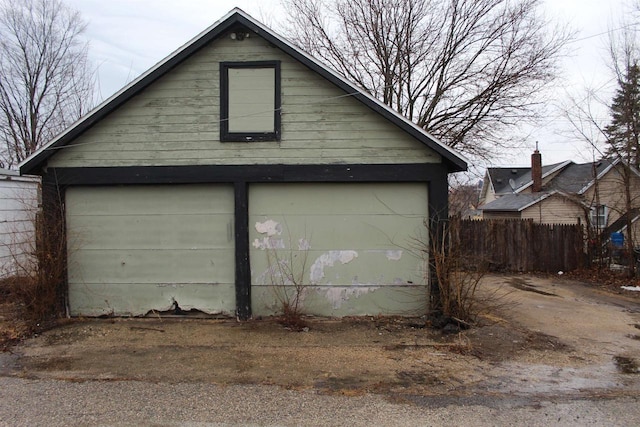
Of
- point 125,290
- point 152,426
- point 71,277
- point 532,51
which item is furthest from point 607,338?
point 532,51

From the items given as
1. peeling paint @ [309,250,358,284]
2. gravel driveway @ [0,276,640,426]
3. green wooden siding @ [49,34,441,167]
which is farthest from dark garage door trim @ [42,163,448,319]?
gravel driveway @ [0,276,640,426]

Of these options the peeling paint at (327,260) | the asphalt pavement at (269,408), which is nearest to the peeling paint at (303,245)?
the peeling paint at (327,260)

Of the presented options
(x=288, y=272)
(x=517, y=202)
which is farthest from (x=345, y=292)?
(x=517, y=202)

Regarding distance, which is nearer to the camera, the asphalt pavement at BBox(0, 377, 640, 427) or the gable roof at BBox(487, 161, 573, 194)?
the asphalt pavement at BBox(0, 377, 640, 427)

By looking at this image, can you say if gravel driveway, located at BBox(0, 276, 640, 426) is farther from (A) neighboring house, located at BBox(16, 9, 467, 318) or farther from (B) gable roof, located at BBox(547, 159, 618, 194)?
(B) gable roof, located at BBox(547, 159, 618, 194)

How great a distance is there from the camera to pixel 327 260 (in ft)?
25.6

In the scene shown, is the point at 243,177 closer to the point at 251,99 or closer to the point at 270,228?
the point at 270,228

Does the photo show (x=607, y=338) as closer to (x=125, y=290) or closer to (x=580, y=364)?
(x=580, y=364)

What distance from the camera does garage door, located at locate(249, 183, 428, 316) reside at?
25.5 feet

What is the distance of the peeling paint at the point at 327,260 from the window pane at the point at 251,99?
243 centimetres

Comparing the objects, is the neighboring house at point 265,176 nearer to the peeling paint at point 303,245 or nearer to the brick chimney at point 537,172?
the peeling paint at point 303,245

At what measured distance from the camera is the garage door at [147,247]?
7.90 metres

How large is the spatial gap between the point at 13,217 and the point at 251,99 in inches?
291

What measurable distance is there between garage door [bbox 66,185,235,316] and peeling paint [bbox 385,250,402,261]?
9.34 ft
